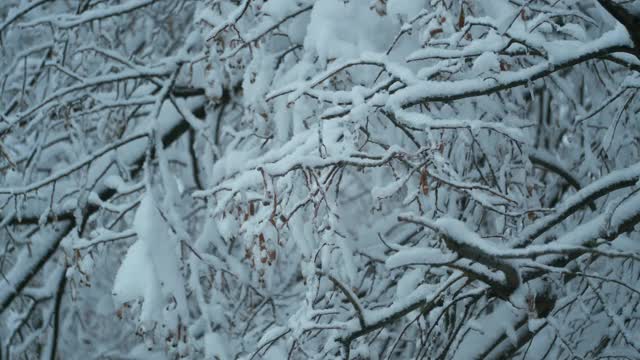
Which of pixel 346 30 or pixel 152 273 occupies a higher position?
pixel 346 30

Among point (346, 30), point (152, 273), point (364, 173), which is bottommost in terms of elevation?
point (152, 273)

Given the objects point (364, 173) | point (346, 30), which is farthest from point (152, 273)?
point (346, 30)

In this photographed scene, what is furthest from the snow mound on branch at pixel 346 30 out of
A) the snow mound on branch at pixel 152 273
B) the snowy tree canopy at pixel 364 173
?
the snow mound on branch at pixel 152 273

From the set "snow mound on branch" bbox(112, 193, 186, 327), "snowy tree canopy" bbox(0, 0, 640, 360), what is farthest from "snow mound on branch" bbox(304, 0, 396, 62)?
"snow mound on branch" bbox(112, 193, 186, 327)

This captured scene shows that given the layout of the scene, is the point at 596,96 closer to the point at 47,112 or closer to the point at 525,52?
the point at 525,52

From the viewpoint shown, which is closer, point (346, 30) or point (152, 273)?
point (346, 30)

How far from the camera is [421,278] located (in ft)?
8.03

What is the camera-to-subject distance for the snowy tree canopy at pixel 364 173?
1.89 metres

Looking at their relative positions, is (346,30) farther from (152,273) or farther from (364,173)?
(152,273)

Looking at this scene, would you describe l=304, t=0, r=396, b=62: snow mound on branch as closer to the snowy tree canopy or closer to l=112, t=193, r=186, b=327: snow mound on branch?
the snowy tree canopy

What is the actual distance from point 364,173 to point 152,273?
981 millimetres

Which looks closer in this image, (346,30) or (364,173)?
(346,30)

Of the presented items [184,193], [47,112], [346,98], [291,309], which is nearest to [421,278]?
[346,98]

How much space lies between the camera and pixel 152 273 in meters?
2.70
